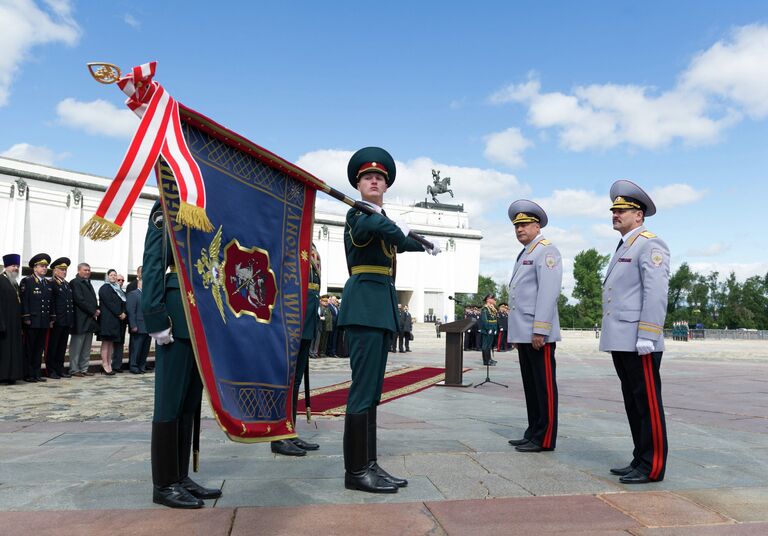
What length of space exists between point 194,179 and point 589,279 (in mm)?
81380

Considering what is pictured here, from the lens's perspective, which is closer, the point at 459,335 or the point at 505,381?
the point at 459,335

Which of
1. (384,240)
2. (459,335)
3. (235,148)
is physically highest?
(235,148)

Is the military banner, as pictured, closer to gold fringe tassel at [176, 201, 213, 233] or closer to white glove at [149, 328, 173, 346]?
gold fringe tassel at [176, 201, 213, 233]

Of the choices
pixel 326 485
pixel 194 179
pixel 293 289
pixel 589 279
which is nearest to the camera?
pixel 194 179

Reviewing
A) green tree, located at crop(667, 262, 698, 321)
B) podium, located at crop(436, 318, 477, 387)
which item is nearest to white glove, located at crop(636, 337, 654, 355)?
podium, located at crop(436, 318, 477, 387)

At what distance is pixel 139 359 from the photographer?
38.5 ft

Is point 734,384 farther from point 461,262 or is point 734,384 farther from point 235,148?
point 461,262

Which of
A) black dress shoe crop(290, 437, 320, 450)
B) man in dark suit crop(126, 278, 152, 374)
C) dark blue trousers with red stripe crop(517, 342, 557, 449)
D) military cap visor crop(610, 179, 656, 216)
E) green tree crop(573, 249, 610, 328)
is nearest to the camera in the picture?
military cap visor crop(610, 179, 656, 216)

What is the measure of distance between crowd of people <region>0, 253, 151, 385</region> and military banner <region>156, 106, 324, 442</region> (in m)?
6.57

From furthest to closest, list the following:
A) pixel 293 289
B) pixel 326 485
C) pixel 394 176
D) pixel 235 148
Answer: pixel 394 176 < pixel 326 485 < pixel 293 289 < pixel 235 148

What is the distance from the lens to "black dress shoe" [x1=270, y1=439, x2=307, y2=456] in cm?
443

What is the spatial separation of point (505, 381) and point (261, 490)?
803 centimetres

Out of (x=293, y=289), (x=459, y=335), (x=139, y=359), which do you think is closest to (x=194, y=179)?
(x=293, y=289)

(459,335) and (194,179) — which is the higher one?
(194,179)
